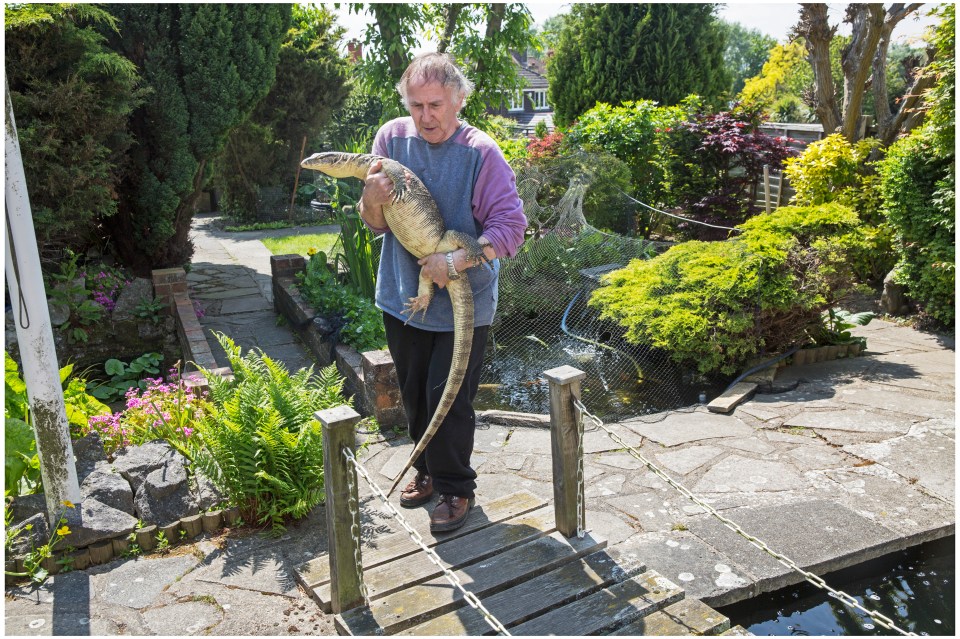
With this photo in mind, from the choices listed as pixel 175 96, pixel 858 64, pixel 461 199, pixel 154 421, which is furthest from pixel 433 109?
pixel 858 64

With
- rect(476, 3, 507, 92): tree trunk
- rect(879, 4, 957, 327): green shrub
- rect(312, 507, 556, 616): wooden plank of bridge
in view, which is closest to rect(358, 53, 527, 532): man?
rect(312, 507, 556, 616): wooden plank of bridge

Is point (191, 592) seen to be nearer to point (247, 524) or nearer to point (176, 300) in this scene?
point (247, 524)

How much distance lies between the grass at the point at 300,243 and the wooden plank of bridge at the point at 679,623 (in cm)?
845

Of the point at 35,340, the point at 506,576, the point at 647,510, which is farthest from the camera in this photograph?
the point at 647,510

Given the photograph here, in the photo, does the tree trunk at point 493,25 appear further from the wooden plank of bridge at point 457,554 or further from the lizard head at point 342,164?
the wooden plank of bridge at point 457,554

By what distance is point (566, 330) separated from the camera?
6.62 m

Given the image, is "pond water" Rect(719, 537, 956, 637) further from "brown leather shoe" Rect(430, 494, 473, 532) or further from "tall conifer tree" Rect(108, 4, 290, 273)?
"tall conifer tree" Rect(108, 4, 290, 273)

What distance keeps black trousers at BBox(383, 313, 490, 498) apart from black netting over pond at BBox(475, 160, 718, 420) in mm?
2288

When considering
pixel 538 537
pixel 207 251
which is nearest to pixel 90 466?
pixel 538 537

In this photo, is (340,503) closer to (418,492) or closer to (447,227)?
(418,492)

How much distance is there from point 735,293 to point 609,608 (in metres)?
3.43

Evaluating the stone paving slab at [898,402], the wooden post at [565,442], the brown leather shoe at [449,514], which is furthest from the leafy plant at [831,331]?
the brown leather shoe at [449,514]

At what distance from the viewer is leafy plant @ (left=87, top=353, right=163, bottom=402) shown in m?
5.55

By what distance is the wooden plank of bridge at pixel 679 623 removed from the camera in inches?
105
